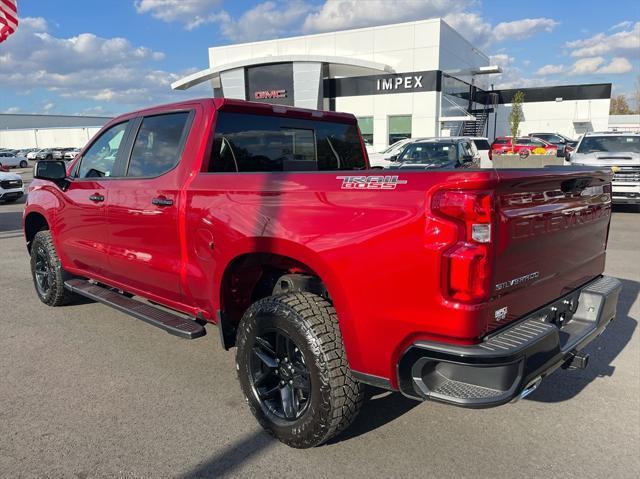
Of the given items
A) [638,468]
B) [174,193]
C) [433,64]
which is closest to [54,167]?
[174,193]

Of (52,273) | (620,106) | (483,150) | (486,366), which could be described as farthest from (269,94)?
(620,106)

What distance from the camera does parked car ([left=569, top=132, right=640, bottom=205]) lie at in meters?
11.7

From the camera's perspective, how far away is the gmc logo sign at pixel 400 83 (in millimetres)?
34719

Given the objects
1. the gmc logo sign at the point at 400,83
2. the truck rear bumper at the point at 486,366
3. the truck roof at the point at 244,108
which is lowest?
the truck rear bumper at the point at 486,366

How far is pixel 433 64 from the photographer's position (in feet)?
113

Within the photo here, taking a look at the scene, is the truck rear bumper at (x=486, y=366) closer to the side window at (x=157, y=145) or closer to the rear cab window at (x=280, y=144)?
the rear cab window at (x=280, y=144)

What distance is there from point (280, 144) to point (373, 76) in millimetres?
33719

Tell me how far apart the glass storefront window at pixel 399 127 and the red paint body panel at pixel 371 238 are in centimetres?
3305

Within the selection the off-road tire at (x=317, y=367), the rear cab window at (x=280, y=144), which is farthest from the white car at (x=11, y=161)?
the off-road tire at (x=317, y=367)

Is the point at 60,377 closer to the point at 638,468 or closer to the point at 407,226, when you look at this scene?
the point at 407,226

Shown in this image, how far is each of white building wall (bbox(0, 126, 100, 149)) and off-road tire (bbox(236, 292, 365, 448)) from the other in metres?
80.3

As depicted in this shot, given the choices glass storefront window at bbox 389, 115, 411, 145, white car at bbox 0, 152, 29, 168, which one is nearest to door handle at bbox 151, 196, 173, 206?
glass storefront window at bbox 389, 115, 411, 145

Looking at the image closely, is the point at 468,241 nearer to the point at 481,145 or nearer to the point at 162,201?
the point at 162,201

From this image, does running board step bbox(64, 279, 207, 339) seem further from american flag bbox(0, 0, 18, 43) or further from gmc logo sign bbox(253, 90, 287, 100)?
gmc logo sign bbox(253, 90, 287, 100)
